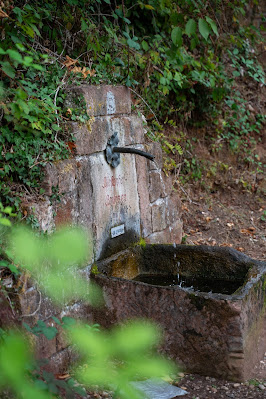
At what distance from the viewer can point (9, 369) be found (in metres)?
0.89

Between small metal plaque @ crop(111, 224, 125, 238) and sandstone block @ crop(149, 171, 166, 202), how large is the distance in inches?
22.3

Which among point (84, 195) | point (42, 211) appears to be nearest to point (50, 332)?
point (42, 211)

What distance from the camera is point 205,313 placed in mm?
3016

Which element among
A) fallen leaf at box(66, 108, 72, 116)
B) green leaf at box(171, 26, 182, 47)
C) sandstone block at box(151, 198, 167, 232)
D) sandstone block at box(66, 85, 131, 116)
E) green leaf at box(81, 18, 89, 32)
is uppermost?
green leaf at box(81, 18, 89, 32)

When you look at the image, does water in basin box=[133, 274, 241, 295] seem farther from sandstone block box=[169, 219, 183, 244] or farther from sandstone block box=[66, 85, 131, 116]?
sandstone block box=[66, 85, 131, 116]

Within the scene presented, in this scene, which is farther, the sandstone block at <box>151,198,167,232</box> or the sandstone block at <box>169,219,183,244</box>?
the sandstone block at <box>169,219,183,244</box>

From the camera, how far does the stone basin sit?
2.98 metres

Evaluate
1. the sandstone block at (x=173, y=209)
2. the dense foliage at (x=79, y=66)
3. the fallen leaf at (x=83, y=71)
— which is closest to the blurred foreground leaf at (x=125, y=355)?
the dense foliage at (x=79, y=66)

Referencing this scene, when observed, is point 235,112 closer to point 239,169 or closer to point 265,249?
point 239,169

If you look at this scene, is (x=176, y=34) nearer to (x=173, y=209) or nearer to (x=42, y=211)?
(x=42, y=211)

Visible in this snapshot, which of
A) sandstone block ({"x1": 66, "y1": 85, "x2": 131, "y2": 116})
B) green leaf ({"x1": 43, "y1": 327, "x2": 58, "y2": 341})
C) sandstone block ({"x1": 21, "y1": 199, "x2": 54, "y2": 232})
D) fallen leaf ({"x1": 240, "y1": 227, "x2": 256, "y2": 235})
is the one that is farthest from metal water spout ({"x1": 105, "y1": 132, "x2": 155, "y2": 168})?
fallen leaf ({"x1": 240, "y1": 227, "x2": 256, "y2": 235})

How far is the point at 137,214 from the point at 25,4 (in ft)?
5.87

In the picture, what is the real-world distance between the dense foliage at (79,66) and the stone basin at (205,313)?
0.92 m

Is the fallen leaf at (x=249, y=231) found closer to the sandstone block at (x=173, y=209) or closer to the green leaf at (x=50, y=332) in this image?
the sandstone block at (x=173, y=209)
